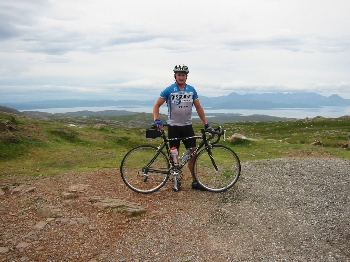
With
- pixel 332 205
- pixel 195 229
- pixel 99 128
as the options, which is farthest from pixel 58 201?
pixel 99 128

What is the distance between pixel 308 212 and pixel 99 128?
22.2m

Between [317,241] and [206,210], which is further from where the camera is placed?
[206,210]

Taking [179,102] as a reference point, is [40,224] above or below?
below

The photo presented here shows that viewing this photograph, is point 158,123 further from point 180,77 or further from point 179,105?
point 180,77

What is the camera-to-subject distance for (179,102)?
35.7 ft

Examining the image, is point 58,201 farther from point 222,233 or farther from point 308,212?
point 308,212

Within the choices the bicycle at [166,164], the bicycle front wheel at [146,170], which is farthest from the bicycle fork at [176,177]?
the bicycle front wheel at [146,170]

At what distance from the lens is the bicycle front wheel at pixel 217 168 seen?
11.6m

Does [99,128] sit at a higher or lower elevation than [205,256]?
higher

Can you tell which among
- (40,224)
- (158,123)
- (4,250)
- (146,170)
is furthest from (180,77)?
(4,250)

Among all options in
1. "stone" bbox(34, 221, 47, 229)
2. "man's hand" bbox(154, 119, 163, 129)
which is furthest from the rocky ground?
"man's hand" bbox(154, 119, 163, 129)

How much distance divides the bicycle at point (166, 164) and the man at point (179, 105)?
0.26 meters

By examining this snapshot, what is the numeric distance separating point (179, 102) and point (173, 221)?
4010 mm

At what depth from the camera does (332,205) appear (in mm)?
10305
